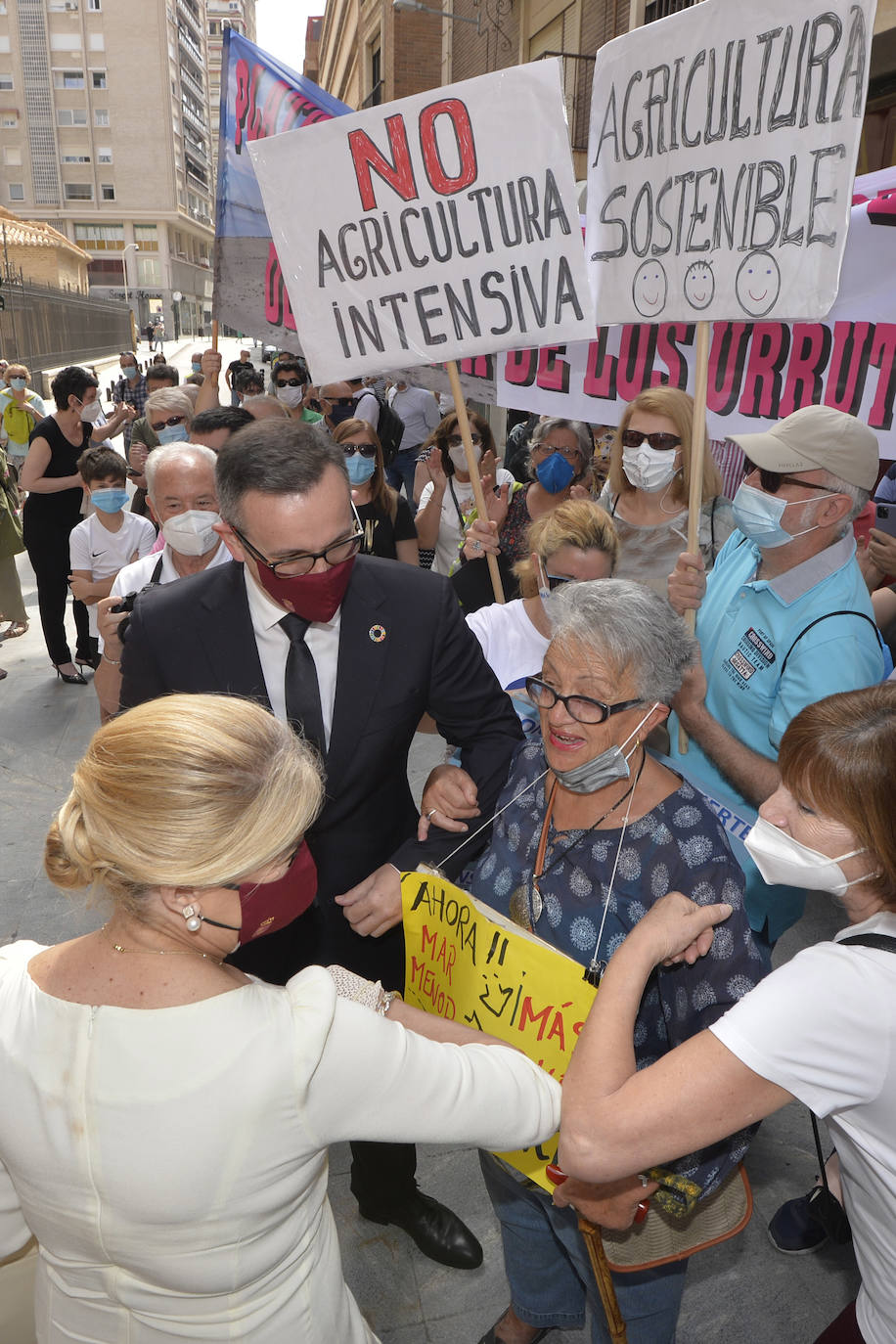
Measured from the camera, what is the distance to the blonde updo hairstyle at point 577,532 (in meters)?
3.21

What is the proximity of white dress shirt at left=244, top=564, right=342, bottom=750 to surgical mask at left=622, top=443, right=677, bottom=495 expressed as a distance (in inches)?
69.3

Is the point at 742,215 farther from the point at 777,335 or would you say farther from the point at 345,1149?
the point at 345,1149

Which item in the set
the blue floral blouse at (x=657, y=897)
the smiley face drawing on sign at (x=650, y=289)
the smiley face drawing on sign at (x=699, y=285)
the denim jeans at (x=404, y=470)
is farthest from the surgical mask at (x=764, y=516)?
the denim jeans at (x=404, y=470)

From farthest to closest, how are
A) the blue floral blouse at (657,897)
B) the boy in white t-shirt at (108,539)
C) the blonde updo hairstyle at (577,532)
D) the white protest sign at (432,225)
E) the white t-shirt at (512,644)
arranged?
the boy in white t-shirt at (108,539) < the white t-shirt at (512,644) < the blonde updo hairstyle at (577,532) < the white protest sign at (432,225) < the blue floral blouse at (657,897)

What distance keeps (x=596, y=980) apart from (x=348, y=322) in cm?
246

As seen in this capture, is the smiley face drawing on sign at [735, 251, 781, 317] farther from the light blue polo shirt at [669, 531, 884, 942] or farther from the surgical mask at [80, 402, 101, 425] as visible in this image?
the surgical mask at [80, 402, 101, 425]

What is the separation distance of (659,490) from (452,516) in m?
2.46

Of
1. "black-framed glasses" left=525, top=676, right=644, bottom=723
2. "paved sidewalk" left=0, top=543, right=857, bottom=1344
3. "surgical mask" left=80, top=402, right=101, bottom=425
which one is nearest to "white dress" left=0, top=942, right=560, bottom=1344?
"black-framed glasses" left=525, top=676, right=644, bottom=723

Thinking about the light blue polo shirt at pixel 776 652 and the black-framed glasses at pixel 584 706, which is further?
the light blue polo shirt at pixel 776 652

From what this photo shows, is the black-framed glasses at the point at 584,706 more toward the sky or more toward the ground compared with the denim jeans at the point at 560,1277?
more toward the sky

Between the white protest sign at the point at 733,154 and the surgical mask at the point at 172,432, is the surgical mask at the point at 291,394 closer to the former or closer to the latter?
the surgical mask at the point at 172,432

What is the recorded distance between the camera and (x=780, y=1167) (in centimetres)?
304

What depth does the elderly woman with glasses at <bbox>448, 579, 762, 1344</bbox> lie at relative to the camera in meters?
1.86

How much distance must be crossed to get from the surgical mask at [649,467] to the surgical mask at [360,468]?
2.09 m
